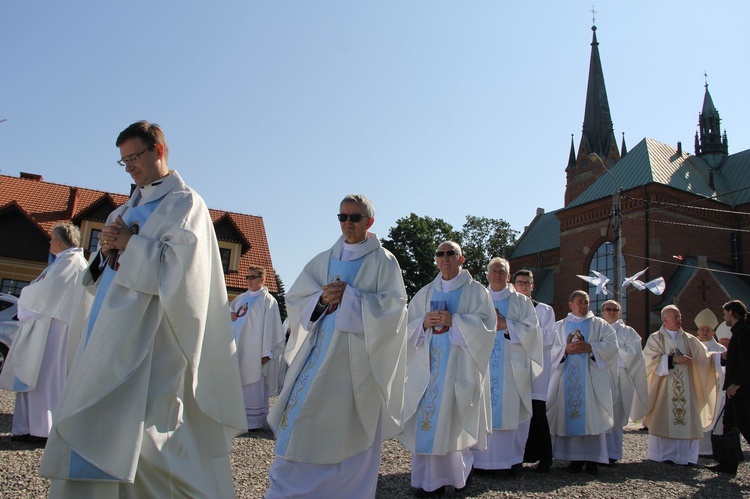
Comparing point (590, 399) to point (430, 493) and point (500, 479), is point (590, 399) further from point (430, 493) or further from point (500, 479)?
point (430, 493)

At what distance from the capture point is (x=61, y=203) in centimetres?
3083

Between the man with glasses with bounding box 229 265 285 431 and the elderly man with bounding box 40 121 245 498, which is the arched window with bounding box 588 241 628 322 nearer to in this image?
the man with glasses with bounding box 229 265 285 431

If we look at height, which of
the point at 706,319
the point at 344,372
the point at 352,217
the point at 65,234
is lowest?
the point at 344,372

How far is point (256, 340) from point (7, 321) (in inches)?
190

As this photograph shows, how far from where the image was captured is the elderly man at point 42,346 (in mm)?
6570

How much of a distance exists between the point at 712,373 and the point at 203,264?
9.10 metres

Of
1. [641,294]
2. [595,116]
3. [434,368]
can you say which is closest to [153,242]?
[434,368]

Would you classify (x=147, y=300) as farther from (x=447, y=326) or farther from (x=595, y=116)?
(x=595, y=116)

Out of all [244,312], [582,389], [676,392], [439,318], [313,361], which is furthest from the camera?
[244,312]

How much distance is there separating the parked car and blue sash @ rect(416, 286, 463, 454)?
8.45 metres

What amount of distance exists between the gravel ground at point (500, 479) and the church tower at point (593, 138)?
48333 millimetres

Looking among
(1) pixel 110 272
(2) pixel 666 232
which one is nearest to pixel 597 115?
(2) pixel 666 232

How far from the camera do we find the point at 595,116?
2203 inches

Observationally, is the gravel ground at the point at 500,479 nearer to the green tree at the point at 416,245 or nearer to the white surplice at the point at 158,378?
the white surplice at the point at 158,378
